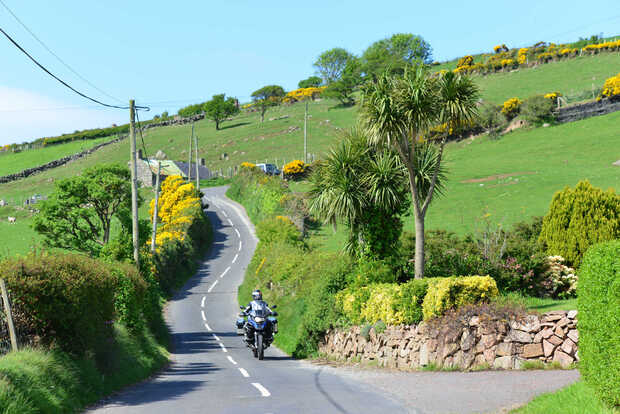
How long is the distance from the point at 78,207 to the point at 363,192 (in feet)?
102

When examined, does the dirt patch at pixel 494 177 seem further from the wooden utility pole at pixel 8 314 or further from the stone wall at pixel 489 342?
the wooden utility pole at pixel 8 314

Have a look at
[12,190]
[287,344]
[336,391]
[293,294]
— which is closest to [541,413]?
[336,391]

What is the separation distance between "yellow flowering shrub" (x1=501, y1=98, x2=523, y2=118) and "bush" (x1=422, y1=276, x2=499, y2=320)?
6290 centimetres

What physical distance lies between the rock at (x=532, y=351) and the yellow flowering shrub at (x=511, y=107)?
6433 cm

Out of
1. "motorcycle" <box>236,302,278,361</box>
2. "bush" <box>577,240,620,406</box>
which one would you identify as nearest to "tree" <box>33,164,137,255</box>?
"motorcycle" <box>236,302,278,361</box>

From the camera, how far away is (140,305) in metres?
21.6

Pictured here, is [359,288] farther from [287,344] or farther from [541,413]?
[541,413]

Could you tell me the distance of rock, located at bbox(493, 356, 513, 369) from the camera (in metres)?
13.3

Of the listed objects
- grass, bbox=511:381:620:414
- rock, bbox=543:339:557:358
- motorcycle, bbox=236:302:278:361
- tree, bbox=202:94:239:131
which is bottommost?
motorcycle, bbox=236:302:278:361

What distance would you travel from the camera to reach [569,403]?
8258 mm

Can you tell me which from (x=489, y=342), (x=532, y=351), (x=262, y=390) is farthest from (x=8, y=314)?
(x=532, y=351)

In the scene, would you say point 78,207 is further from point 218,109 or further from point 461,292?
point 218,109

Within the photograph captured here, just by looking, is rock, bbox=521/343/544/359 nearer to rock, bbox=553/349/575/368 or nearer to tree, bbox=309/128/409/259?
rock, bbox=553/349/575/368

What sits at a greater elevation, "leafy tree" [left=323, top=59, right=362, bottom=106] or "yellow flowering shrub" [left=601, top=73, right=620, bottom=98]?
"leafy tree" [left=323, top=59, right=362, bottom=106]
